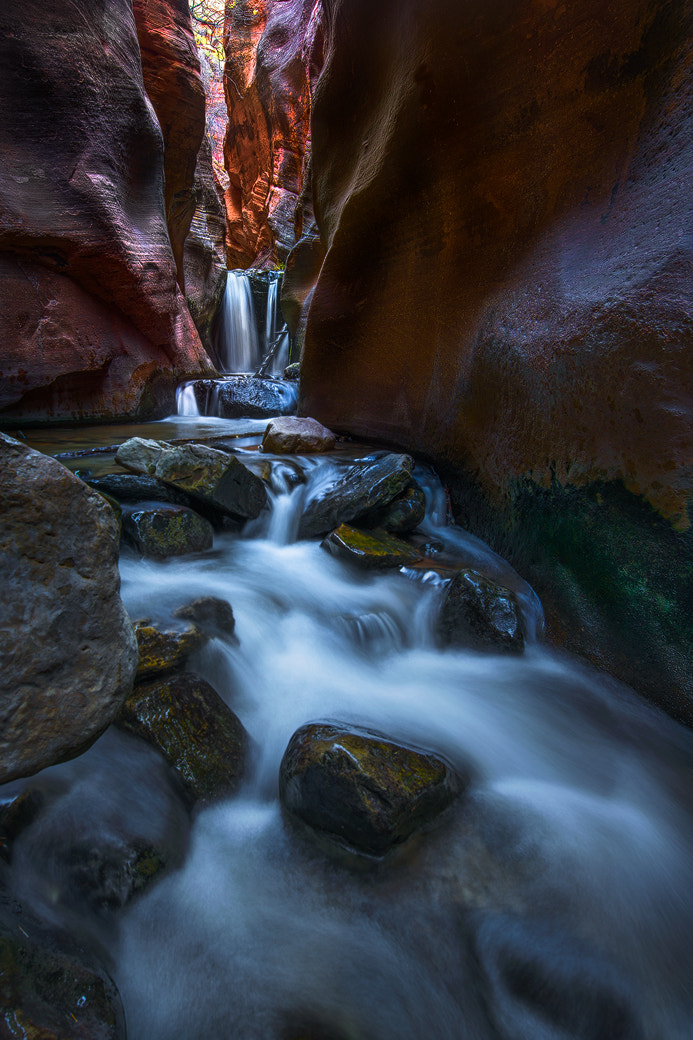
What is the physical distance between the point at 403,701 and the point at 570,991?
1.18m

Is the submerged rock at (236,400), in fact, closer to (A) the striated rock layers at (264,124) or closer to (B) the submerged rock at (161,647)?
(B) the submerged rock at (161,647)

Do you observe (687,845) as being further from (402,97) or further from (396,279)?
(402,97)

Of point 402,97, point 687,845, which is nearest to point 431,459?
point 402,97

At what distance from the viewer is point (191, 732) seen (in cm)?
189

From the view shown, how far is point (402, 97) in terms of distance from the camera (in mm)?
4188

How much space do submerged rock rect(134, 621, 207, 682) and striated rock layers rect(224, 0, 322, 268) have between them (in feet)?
55.4

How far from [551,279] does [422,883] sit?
316 cm

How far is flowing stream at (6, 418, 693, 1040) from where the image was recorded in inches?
51.3

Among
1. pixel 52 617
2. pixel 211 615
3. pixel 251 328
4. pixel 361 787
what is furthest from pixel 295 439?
pixel 251 328

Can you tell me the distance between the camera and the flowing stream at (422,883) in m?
1.30

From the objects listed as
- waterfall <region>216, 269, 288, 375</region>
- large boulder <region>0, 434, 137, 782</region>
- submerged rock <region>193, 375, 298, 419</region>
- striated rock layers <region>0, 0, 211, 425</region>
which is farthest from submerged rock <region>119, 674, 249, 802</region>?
waterfall <region>216, 269, 288, 375</region>

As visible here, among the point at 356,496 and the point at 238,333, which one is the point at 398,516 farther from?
the point at 238,333

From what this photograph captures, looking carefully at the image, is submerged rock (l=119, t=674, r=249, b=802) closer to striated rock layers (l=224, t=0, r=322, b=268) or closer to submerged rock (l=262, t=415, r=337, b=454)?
submerged rock (l=262, t=415, r=337, b=454)

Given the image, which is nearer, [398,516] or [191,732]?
[191,732]
